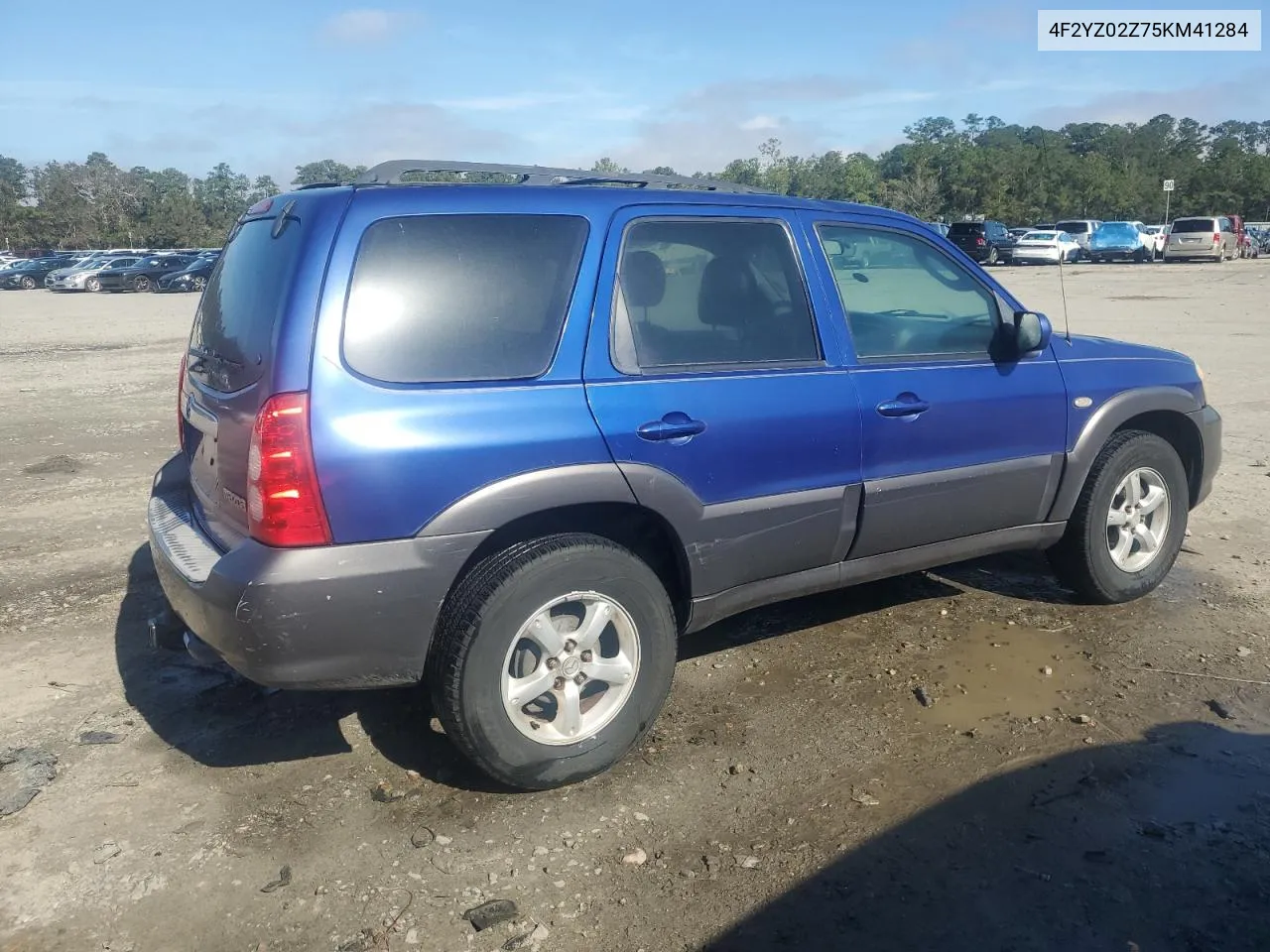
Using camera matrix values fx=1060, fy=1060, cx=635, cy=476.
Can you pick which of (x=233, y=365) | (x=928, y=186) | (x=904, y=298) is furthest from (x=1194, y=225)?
(x=233, y=365)

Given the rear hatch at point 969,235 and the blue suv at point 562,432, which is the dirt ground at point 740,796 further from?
the rear hatch at point 969,235

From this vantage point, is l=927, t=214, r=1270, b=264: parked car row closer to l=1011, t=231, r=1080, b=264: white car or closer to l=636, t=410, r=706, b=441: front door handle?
l=1011, t=231, r=1080, b=264: white car

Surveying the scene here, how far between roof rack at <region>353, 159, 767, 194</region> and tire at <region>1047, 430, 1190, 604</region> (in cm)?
205

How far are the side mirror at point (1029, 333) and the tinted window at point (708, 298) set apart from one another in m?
0.99

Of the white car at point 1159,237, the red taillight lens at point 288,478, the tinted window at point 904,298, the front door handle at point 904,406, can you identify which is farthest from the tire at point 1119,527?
the white car at point 1159,237

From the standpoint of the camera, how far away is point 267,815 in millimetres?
3303

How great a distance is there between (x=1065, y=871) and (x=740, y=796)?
0.97 m

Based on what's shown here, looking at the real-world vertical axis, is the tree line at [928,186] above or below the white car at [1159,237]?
above

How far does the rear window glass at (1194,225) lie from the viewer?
3894cm

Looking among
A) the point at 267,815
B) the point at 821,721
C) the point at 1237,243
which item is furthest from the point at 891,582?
the point at 1237,243

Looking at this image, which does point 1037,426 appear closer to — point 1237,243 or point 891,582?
point 891,582

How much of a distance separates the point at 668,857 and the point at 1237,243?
46283 mm

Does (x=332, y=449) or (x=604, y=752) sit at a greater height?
(x=332, y=449)

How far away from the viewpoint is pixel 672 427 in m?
3.49
